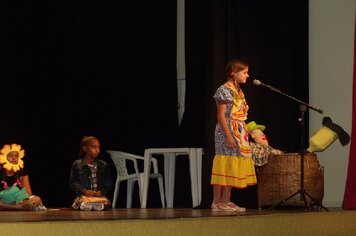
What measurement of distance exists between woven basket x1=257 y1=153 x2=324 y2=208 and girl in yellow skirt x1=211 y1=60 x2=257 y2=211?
514mm

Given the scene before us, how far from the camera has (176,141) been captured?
29.5ft

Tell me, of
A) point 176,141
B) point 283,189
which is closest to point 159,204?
point 176,141

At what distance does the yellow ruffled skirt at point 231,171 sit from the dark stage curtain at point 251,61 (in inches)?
43.5

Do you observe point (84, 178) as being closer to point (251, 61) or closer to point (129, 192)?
point (129, 192)

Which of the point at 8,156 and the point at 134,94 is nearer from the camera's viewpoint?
the point at 8,156

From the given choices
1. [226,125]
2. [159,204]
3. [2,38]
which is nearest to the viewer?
[226,125]

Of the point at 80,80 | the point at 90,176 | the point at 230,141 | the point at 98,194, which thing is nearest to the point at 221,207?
the point at 230,141

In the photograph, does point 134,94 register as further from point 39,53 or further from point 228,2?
point 228,2

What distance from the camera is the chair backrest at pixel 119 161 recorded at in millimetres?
8320

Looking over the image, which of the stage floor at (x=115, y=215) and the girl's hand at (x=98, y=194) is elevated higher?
the stage floor at (x=115, y=215)

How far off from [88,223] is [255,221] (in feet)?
3.91

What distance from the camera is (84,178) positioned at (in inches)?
299

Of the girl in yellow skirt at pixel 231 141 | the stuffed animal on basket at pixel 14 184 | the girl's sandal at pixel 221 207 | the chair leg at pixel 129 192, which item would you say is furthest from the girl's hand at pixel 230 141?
the chair leg at pixel 129 192

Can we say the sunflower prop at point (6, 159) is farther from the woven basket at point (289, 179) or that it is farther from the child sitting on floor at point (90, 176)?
the woven basket at point (289, 179)
